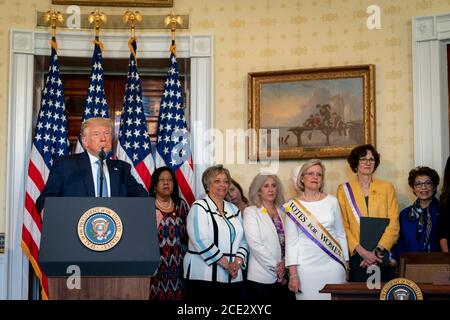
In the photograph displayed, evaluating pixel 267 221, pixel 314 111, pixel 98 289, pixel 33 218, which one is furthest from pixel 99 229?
pixel 314 111

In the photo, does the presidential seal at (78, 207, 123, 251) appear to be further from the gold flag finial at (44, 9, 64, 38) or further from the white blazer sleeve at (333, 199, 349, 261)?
the gold flag finial at (44, 9, 64, 38)

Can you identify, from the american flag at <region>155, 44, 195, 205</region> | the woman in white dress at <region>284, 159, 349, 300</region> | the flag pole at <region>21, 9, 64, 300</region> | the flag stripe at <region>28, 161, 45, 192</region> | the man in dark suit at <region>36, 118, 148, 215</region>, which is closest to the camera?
the man in dark suit at <region>36, 118, 148, 215</region>

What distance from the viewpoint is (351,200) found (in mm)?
6965

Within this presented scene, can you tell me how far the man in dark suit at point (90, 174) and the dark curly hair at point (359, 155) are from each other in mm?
2337

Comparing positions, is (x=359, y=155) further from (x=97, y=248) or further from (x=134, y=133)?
(x=97, y=248)

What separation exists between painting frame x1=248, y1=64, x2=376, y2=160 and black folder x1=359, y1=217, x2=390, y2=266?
1.02 meters

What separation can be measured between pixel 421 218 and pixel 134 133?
9.10 feet

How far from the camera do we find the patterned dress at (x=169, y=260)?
6.95m

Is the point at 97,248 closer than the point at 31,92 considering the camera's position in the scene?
Yes

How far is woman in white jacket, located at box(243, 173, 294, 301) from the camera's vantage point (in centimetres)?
672

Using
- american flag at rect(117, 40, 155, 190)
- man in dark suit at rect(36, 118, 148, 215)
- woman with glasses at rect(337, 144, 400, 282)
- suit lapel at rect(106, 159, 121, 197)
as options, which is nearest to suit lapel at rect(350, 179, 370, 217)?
woman with glasses at rect(337, 144, 400, 282)

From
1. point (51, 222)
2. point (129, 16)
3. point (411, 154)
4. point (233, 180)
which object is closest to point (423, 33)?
point (411, 154)

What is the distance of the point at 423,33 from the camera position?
7508 mm

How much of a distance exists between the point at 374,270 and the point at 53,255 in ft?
10.2
